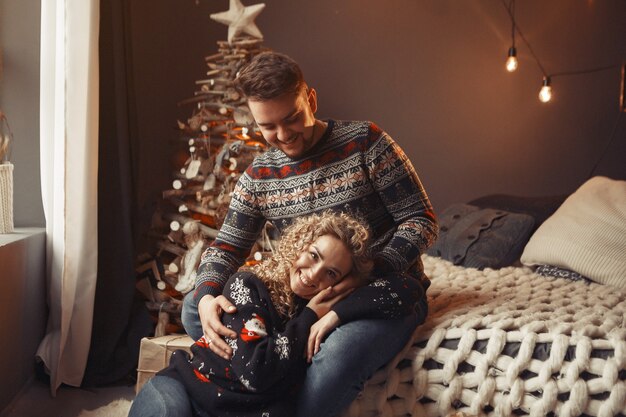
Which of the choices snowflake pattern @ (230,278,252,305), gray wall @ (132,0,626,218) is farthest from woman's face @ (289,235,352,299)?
gray wall @ (132,0,626,218)

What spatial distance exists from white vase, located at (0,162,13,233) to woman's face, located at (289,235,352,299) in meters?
1.21

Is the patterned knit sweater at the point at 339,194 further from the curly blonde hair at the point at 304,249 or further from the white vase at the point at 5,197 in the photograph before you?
the white vase at the point at 5,197

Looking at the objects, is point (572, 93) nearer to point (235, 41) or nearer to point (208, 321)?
point (235, 41)

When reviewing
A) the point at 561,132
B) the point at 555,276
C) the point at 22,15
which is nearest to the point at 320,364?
the point at 555,276

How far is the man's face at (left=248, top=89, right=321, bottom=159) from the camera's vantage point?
1.62 metres

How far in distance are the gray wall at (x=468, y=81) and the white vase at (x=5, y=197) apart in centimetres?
149

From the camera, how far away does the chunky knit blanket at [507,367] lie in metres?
1.43

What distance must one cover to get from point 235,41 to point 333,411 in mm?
1754

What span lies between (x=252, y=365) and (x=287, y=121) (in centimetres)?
62

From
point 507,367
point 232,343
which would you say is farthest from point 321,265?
point 507,367

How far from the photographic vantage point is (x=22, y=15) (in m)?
2.44

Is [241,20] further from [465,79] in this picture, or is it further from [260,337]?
[260,337]

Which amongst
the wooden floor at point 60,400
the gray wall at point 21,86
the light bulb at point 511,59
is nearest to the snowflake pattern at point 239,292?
the wooden floor at point 60,400

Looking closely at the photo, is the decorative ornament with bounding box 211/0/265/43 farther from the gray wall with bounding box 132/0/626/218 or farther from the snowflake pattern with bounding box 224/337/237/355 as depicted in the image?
the snowflake pattern with bounding box 224/337/237/355
